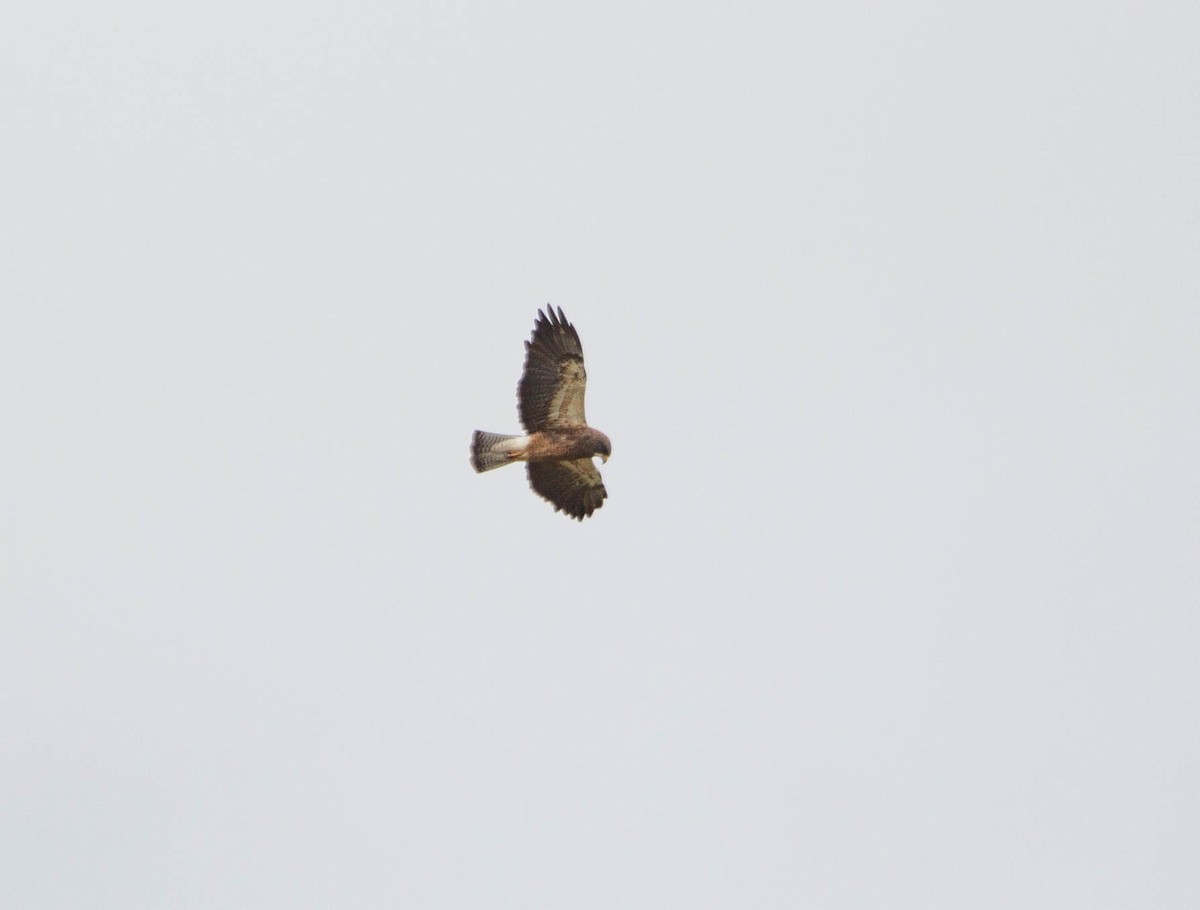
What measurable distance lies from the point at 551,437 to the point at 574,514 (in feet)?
6.17

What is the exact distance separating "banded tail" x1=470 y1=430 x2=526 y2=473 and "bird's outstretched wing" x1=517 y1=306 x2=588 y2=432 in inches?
18.4

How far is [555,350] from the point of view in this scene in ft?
135

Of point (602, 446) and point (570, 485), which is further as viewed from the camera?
point (570, 485)

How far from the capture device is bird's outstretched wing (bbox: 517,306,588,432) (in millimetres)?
41250

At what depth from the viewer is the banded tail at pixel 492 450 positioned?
138ft

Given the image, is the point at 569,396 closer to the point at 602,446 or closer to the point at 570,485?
the point at 602,446

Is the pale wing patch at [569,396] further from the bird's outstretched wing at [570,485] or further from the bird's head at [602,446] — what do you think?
the bird's outstretched wing at [570,485]

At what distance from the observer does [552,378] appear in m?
41.4

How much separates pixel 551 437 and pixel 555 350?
143 cm

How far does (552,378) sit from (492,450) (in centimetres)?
163

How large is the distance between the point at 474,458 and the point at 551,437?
1.36m

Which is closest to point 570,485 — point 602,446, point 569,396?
point 602,446

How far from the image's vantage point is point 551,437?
41.8 metres

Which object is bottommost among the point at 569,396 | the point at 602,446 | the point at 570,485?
the point at 570,485
